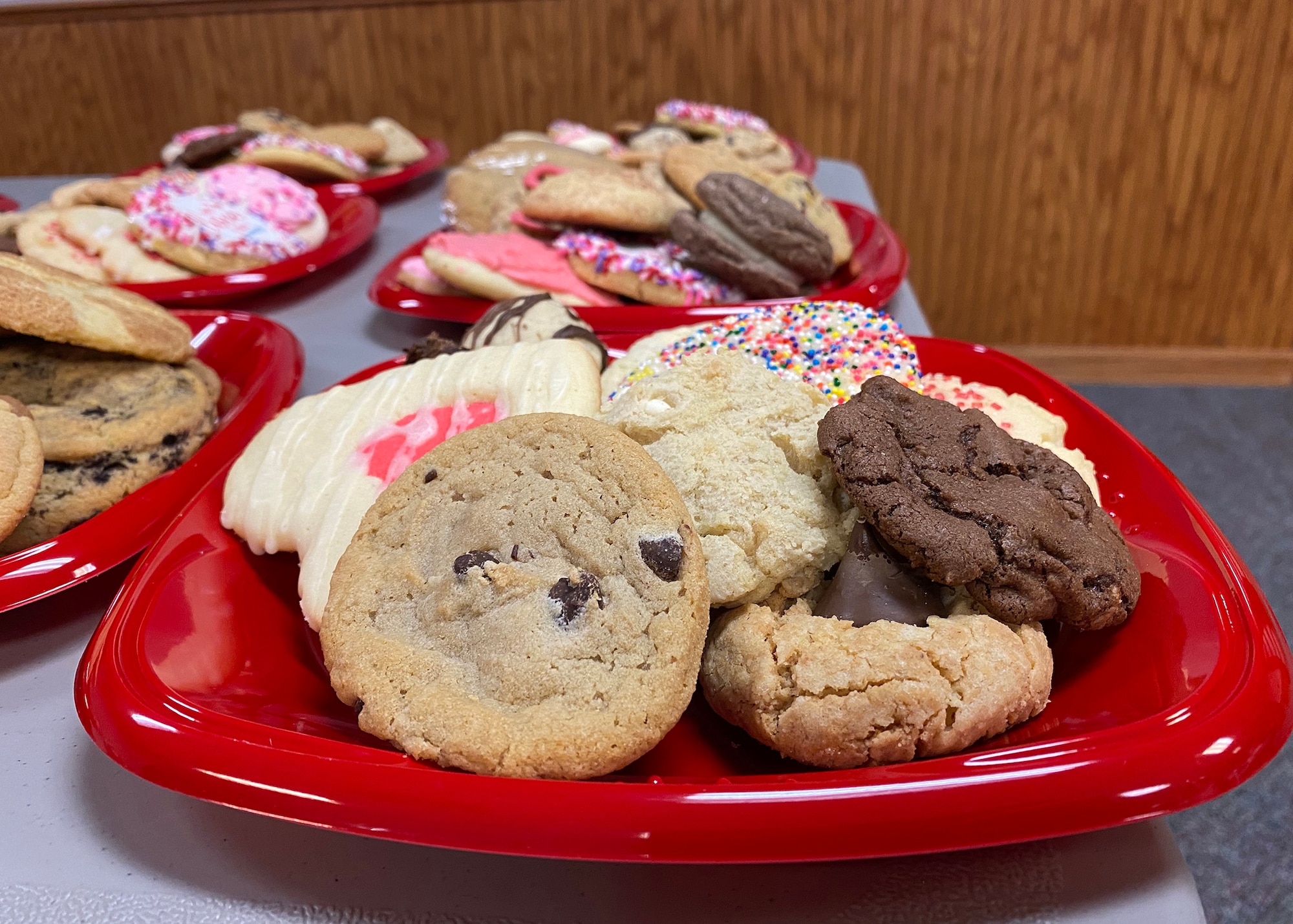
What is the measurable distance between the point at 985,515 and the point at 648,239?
1.08 metres

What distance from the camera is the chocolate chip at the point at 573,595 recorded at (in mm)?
703

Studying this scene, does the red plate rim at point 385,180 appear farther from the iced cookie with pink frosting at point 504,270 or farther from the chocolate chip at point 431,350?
the chocolate chip at point 431,350

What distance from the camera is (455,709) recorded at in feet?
2.19

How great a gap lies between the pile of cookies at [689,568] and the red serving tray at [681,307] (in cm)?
48

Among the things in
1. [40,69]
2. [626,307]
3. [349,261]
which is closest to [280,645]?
[626,307]

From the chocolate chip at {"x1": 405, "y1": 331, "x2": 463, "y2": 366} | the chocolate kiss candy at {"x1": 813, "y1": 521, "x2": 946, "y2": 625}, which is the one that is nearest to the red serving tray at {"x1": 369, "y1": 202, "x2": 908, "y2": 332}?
the chocolate chip at {"x1": 405, "y1": 331, "x2": 463, "y2": 366}

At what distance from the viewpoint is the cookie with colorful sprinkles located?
3.42ft

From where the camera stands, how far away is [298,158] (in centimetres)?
Result: 218

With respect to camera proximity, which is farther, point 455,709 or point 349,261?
point 349,261

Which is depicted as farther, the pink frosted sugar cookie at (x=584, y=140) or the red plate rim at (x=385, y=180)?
the pink frosted sugar cookie at (x=584, y=140)

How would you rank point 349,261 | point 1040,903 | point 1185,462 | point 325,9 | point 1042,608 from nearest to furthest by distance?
→ 1. point 1040,903
2. point 1042,608
3. point 349,261
4. point 1185,462
5. point 325,9

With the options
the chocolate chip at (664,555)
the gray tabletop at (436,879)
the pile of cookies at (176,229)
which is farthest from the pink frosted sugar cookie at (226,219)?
the chocolate chip at (664,555)

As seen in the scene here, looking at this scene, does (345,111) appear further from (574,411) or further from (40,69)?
(574,411)

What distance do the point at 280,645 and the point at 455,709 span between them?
296mm
